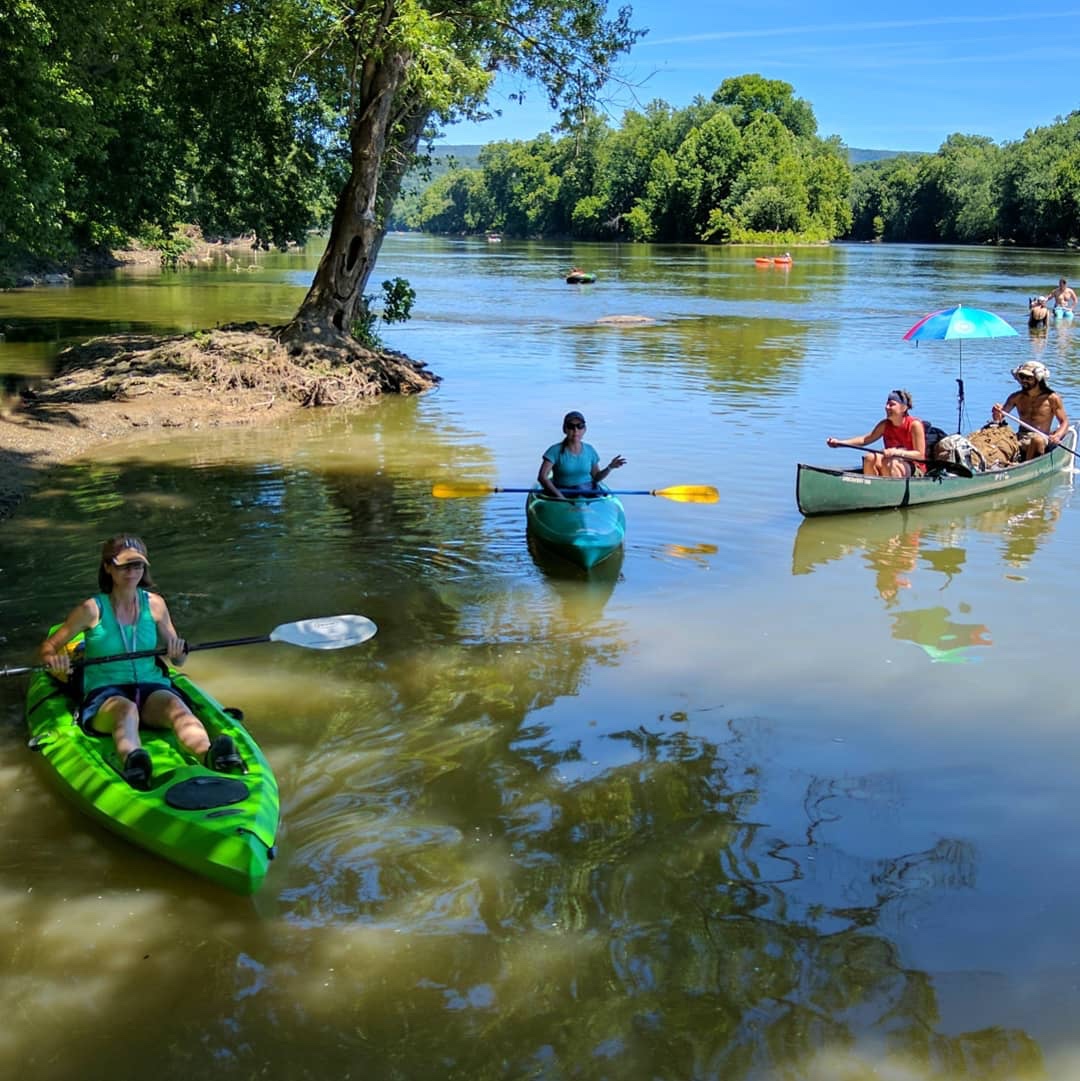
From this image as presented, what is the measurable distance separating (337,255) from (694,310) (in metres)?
17.5

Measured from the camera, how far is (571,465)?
9.85 m

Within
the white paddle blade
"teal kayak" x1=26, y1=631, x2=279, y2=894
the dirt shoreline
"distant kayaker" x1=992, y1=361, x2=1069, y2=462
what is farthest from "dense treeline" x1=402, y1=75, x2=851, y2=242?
"teal kayak" x1=26, y1=631, x2=279, y2=894

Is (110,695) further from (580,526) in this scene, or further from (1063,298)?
(1063,298)

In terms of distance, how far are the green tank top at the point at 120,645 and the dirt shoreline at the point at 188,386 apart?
852 cm

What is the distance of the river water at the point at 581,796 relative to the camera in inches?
160

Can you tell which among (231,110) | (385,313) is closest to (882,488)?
(385,313)

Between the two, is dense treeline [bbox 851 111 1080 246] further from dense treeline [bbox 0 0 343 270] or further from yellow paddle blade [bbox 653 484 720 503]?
yellow paddle blade [bbox 653 484 720 503]

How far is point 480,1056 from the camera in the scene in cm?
391

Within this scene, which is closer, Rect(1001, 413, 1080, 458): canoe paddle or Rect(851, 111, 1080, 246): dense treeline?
Rect(1001, 413, 1080, 458): canoe paddle

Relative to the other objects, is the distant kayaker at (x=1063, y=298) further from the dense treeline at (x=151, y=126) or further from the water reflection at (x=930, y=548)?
the water reflection at (x=930, y=548)

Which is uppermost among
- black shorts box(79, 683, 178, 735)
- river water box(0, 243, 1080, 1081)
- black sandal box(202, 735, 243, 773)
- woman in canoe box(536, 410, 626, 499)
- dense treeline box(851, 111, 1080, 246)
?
dense treeline box(851, 111, 1080, 246)

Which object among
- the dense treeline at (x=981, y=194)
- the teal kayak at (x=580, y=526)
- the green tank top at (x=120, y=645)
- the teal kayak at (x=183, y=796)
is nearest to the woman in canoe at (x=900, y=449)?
the teal kayak at (x=580, y=526)

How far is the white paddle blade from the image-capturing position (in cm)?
669

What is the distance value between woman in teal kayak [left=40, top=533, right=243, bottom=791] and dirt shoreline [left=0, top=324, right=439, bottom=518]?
8519 millimetres
